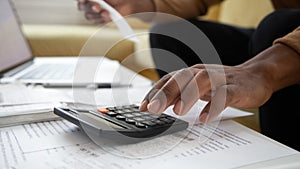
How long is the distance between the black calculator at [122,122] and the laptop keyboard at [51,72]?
0.37 meters

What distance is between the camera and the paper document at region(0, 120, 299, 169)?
0.34 meters

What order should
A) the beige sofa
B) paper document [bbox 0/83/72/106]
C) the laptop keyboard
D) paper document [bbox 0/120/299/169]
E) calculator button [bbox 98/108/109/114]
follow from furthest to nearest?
the beige sofa → the laptop keyboard → paper document [bbox 0/83/72/106] → calculator button [bbox 98/108/109/114] → paper document [bbox 0/120/299/169]

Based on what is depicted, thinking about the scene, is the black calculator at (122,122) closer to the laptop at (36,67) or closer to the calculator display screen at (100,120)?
the calculator display screen at (100,120)

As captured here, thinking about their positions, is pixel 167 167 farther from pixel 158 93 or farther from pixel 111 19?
pixel 111 19

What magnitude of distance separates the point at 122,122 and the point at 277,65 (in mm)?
236

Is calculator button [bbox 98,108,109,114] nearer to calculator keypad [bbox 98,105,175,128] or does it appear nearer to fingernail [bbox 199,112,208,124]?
calculator keypad [bbox 98,105,175,128]

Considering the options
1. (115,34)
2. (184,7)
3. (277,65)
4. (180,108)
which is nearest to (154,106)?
(180,108)

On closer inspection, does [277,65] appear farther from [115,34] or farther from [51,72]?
[115,34]

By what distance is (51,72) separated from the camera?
2.85 feet

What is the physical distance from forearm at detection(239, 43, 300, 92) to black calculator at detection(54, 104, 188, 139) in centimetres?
14

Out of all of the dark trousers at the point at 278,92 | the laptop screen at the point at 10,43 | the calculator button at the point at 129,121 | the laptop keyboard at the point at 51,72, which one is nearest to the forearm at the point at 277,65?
the dark trousers at the point at 278,92

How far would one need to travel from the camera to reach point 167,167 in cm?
34

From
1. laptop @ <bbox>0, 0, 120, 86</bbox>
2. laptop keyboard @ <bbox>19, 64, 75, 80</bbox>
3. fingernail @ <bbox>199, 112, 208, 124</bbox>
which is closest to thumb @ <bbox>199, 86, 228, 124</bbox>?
fingernail @ <bbox>199, 112, 208, 124</bbox>

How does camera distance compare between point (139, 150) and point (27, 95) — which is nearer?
point (139, 150)
